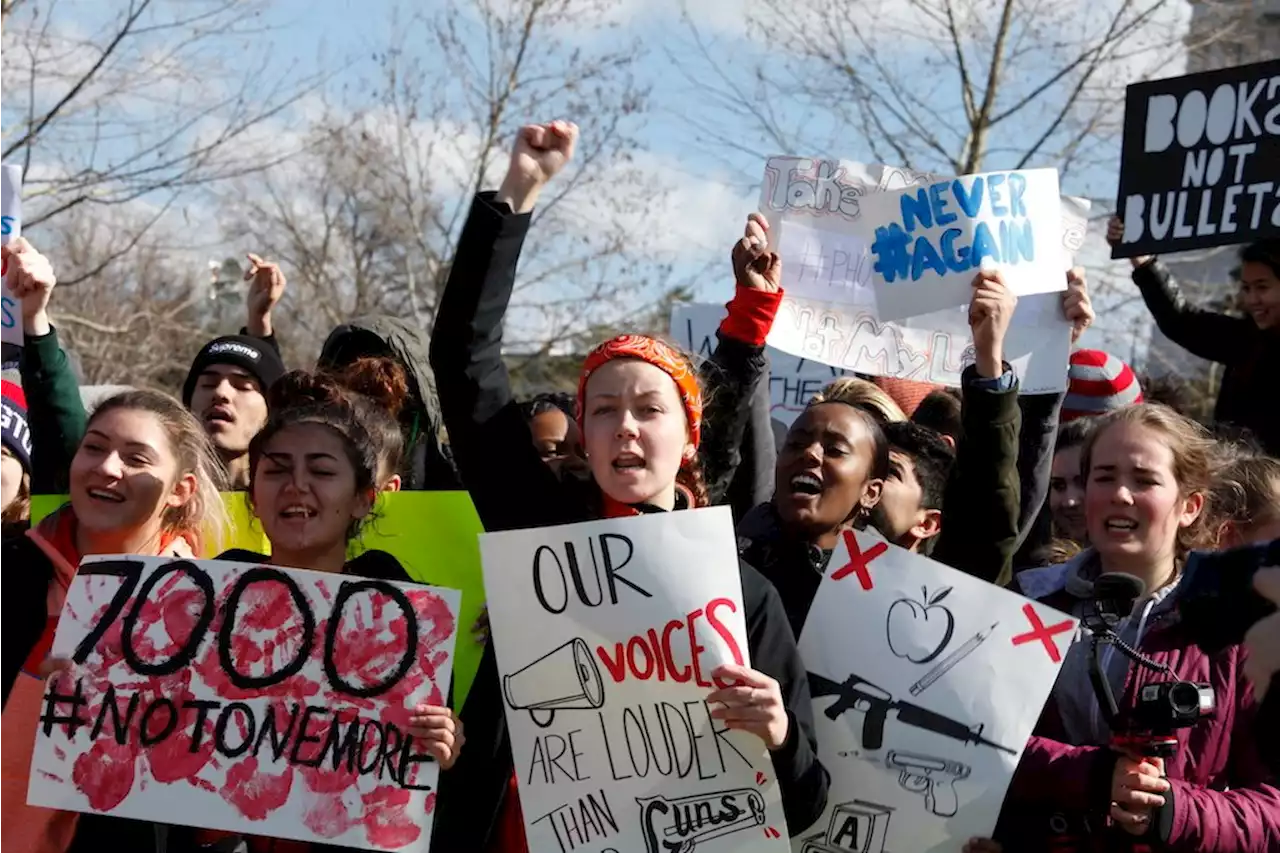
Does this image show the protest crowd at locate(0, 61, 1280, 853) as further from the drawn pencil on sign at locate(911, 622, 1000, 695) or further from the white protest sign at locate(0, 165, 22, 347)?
the white protest sign at locate(0, 165, 22, 347)

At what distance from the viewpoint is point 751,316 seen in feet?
14.1

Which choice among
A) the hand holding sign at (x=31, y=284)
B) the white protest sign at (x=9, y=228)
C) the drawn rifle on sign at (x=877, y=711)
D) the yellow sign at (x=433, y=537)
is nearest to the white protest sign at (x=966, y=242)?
the yellow sign at (x=433, y=537)

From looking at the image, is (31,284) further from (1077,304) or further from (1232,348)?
(1232,348)

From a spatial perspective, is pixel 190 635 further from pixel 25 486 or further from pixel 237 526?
pixel 25 486

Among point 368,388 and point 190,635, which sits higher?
point 368,388

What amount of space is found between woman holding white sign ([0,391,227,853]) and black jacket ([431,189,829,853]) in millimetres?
784

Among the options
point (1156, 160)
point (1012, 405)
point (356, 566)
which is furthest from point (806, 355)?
point (356, 566)

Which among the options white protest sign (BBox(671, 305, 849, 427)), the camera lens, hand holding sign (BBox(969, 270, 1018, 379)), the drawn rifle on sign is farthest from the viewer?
white protest sign (BBox(671, 305, 849, 427))

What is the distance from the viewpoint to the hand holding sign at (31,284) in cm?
430

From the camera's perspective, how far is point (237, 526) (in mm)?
4477

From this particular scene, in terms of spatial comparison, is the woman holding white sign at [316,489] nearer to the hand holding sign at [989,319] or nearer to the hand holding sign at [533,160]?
the hand holding sign at [533,160]

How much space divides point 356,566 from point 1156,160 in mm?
3311

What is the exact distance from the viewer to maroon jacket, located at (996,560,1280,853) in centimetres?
319

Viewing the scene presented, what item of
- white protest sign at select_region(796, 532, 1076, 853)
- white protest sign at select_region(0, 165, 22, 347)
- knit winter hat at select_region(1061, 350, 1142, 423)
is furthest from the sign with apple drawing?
white protest sign at select_region(0, 165, 22, 347)
